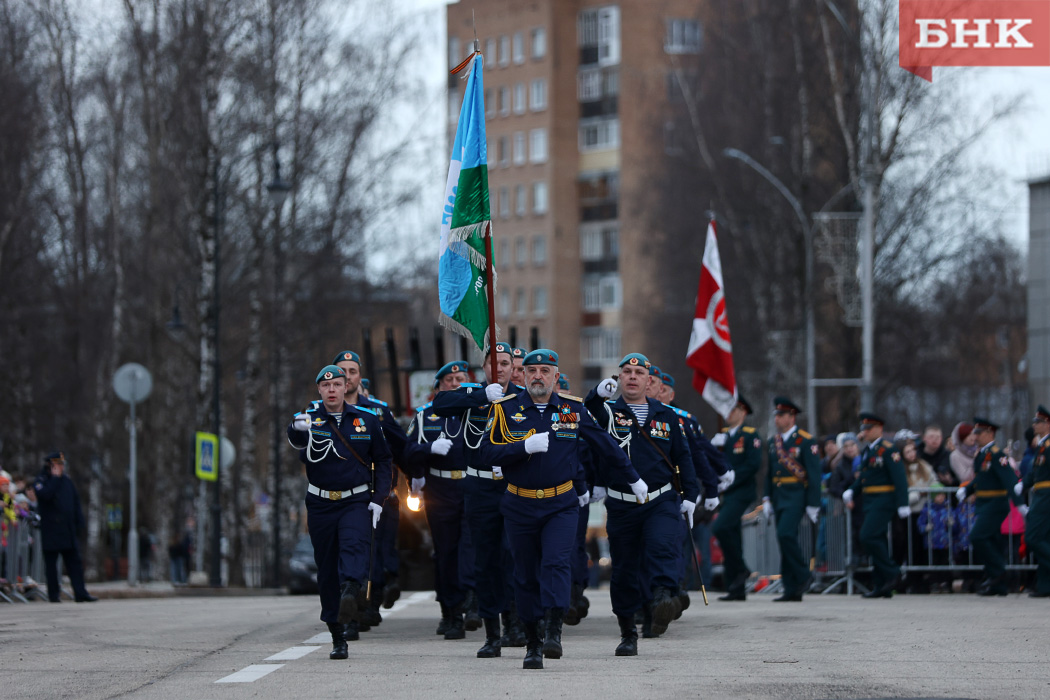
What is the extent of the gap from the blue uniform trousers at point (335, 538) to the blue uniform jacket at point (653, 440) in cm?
186

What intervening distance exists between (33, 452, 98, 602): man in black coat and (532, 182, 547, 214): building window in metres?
67.6

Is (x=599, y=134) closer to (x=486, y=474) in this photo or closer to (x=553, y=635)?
(x=486, y=474)

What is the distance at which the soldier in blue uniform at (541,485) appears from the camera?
1145 cm

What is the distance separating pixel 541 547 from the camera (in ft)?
38.1

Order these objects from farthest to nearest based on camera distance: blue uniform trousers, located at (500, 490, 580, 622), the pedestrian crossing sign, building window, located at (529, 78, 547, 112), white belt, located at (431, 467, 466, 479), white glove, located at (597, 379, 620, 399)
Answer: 1. building window, located at (529, 78, 547, 112)
2. the pedestrian crossing sign
3. white belt, located at (431, 467, 466, 479)
4. white glove, located at (597, 379, 620, 399)
5. blue uniform trousers, located at (500, 490, 580, 622)

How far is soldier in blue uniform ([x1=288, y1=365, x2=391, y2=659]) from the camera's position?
1226 cm

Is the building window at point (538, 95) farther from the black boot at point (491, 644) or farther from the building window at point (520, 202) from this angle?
the black boot at point (491, 644)

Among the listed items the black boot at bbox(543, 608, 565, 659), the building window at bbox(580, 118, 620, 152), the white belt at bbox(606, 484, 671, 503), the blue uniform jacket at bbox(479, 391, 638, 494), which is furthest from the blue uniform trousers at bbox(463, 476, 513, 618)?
the building window at bbox(580, 118, 620, 152)

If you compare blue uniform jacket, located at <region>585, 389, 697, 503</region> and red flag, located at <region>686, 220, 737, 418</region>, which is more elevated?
red flag, located at <region>686, 220, 737, 418</region>

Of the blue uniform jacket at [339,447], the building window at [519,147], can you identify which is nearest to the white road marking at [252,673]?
the blue uniform jacket at [339,447]

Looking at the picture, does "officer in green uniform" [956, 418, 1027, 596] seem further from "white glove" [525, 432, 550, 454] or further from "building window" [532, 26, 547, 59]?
"building window" [532, 26, 547, 59]

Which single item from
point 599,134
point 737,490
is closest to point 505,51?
point 599,134

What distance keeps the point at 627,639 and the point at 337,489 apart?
2347mm

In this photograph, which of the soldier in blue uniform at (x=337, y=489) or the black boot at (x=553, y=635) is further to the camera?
the soldier in blue uniform at (x=337, y=489)
